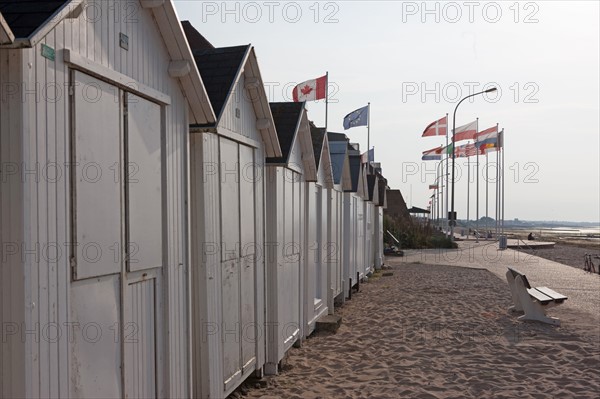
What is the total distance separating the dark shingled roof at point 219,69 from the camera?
6.19m

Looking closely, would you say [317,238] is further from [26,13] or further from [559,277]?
[559,277]

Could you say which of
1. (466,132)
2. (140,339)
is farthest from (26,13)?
(466,132)

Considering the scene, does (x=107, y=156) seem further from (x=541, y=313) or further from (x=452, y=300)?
(x=452, y=300)

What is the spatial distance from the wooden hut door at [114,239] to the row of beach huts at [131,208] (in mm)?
12

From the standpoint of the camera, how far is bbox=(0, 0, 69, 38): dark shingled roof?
3281mm

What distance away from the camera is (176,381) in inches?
200

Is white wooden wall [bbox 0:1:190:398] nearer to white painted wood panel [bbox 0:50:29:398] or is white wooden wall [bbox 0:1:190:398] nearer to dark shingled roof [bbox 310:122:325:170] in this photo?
white painted wood panel [bbox 0:50:29:398]

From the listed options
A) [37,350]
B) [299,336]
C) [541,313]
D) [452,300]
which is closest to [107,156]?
[37,350]

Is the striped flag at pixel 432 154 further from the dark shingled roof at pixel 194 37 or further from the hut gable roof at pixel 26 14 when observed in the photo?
the hut gable roof at pixel 26 14

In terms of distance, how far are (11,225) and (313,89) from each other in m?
16.9

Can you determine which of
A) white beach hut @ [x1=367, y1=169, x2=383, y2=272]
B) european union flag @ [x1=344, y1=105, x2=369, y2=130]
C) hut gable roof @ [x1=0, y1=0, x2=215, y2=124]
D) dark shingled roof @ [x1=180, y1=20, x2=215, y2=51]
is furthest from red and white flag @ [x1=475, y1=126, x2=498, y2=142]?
hut gable roof @ [x1=0, y1=0, x2=215, y2=124]

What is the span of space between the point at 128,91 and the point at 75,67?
69cm

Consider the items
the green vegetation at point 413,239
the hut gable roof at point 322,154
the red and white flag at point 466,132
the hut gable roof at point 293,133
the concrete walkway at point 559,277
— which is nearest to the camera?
the hut gable roof at point 293,133

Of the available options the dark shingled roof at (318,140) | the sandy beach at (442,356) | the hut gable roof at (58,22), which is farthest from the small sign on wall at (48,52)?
the dark shingled roof at (318,140)
